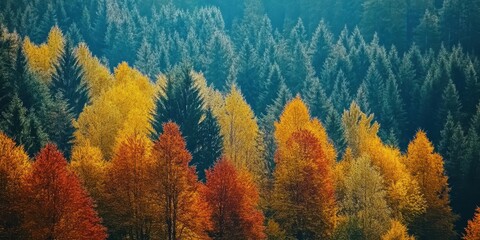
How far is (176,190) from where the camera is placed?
43938 mm

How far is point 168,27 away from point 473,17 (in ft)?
245

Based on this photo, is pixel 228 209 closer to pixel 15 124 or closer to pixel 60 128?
pixel 15 124

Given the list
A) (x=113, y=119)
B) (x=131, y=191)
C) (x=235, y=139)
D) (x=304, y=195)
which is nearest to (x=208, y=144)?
(x=235, y=139)

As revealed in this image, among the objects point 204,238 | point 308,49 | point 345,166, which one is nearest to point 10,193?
point 204,238

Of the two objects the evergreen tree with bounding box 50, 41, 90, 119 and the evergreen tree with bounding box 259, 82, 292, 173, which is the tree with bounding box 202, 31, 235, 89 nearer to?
the evergreen tree with bounding box 259, 82, 292, 173

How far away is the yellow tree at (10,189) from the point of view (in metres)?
37.7

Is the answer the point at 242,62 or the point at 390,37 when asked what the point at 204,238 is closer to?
the point at 242,62

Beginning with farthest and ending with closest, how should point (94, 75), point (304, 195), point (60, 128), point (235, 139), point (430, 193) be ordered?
point (94, 75) → point (235, 139) → point (430, 193) → point (60, 128) → point (304, 195)

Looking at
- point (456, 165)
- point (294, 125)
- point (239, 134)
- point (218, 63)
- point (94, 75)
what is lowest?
point (456, 165)

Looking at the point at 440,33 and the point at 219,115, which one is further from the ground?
the point at 440,33

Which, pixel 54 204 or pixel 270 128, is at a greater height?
pixel 270 128

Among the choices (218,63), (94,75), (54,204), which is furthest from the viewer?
(218,63)

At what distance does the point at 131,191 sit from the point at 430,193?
124ft

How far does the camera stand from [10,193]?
125 ft
